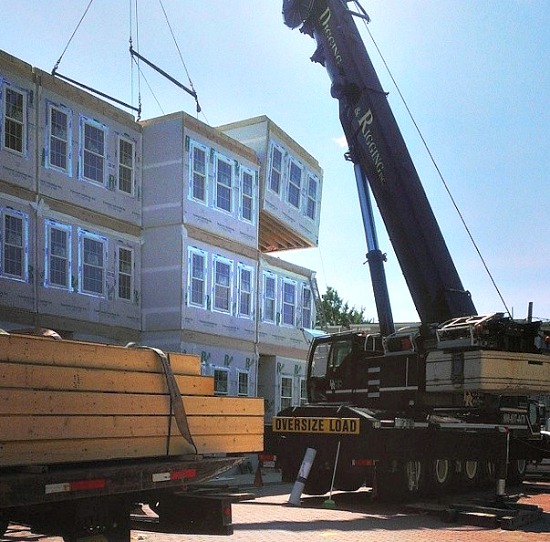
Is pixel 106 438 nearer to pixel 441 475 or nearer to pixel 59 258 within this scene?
pixel 441 475

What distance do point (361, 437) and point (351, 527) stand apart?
2.14 m

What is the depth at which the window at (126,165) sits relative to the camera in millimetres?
20077

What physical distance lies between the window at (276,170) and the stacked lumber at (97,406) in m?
18.3

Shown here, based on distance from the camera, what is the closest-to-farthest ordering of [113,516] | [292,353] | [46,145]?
[113,516]
[46,145]
[292,353]

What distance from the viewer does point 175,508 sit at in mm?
6477

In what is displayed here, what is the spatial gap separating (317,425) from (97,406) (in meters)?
7.92

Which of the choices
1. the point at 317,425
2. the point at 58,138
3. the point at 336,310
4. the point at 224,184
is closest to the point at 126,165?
the point at 58,138

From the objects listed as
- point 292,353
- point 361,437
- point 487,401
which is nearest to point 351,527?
point 361,437

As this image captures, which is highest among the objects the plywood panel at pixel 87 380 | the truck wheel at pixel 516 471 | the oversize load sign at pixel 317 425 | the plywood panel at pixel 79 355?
the plywood panel at pixel 79 355

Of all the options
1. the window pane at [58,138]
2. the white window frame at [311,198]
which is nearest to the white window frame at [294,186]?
the white window frame at [311,198]

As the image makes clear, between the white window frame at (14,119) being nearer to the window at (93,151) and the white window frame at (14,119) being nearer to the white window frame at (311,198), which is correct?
the window at (93,151)

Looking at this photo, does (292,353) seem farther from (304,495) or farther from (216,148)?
(304,495)

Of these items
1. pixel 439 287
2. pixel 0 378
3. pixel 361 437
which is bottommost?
pixel 361 437

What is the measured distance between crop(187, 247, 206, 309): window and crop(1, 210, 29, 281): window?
4.84 m
